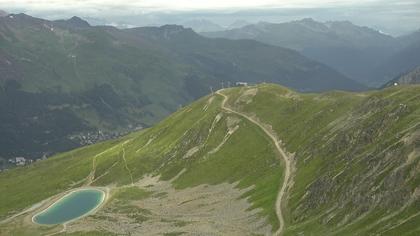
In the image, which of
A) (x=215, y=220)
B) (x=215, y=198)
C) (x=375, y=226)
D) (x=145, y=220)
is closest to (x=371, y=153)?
(x=375, y=226)

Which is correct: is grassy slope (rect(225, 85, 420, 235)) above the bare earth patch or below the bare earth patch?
above

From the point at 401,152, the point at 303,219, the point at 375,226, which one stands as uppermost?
the point at 401,152

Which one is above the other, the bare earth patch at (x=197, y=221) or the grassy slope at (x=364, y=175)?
the grassy slope at (x=364, y=175)

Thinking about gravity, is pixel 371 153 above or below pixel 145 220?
above

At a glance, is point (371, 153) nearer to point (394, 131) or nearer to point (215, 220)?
point (394, 131)

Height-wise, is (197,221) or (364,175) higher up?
(364,175)

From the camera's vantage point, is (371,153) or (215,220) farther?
(215,220)

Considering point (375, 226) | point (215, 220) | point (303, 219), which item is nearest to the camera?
point (375, 226)

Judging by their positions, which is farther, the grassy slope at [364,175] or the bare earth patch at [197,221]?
the bare earth patch at [197,221]

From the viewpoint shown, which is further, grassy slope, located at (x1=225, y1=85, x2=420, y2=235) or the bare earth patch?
the bare earth patch

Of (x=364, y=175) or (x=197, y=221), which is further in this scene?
(x=197, y=221)

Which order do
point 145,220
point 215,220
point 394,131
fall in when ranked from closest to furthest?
point 394,131, point 215,220, point 145,220
